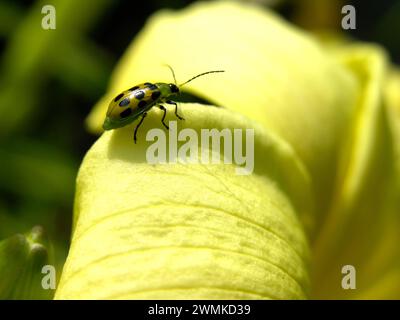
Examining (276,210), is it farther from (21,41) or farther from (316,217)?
(21,41)

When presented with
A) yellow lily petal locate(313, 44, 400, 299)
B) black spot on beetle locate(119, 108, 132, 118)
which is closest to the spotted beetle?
black spot on beetle locate(119, 108, 132, 118)

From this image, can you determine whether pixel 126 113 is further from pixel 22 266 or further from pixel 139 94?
pixel 22 266

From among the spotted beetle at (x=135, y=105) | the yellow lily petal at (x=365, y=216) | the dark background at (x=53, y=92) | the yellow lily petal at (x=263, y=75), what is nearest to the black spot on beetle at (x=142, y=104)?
the spotted beetle at (x=135, y=105)

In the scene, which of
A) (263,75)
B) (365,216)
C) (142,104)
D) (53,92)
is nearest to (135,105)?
(142,104)

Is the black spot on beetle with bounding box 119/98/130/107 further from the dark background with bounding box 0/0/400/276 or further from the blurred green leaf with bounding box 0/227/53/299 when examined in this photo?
the dark background with bounding box 0/0/400/276

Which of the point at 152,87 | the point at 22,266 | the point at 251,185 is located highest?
the point at 152,87

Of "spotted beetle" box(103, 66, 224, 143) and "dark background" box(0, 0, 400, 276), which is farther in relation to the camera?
"dark background" box(0, 0, 400, 276)
